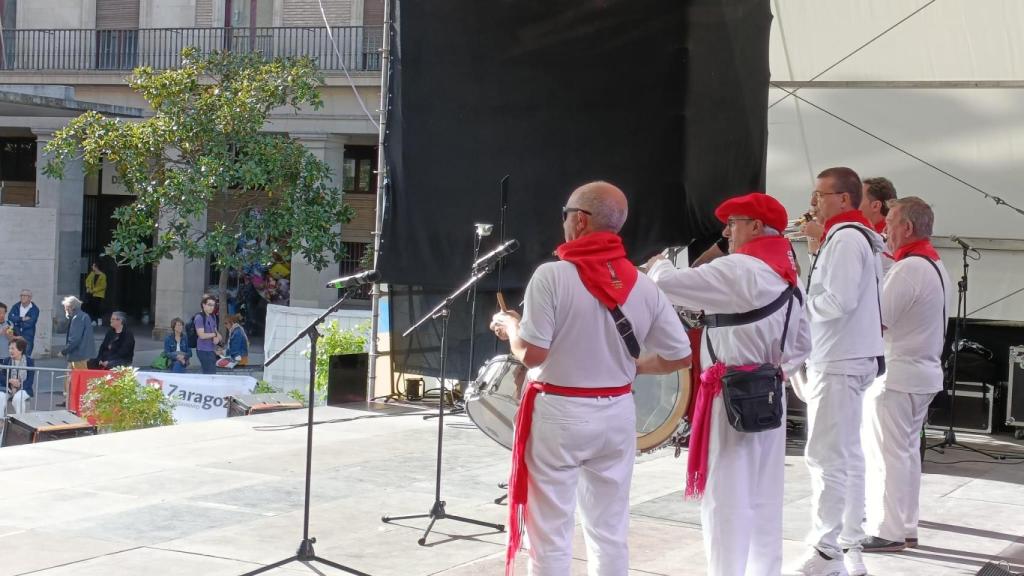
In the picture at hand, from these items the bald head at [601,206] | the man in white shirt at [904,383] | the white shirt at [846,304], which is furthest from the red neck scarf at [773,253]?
the man in white shirt at [904,383]

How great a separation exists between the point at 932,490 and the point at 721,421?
13.7 ft

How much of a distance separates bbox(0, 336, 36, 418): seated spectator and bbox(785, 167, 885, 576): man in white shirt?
9428mm

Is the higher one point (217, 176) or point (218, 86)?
point (218, 86)

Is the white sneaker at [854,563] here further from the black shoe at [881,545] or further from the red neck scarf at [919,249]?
→ the red neck scarf at [919,249]

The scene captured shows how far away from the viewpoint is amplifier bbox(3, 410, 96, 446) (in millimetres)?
10211

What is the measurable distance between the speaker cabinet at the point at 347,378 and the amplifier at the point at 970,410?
564 cm

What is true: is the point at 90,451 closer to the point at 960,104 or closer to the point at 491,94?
the point at 491,94

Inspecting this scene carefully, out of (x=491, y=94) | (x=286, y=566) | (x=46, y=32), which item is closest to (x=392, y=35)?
(x=491, y=94)

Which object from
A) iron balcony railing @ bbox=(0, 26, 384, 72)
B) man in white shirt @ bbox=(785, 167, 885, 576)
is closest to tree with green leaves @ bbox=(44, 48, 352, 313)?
iron balcony railing @ bbox=(0, 26, 384, 72)

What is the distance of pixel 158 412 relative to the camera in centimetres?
1186

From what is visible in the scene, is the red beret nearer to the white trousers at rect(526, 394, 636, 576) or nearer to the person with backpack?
the white trousers at rect(526, 394, 636, 576)

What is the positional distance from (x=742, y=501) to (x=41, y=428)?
6.91 meters

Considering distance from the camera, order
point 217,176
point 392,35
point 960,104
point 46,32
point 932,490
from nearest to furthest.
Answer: point 932,490 < point 392,35 < point 960,104 < point 217,176 < point 46,32

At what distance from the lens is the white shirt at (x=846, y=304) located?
241 inches
